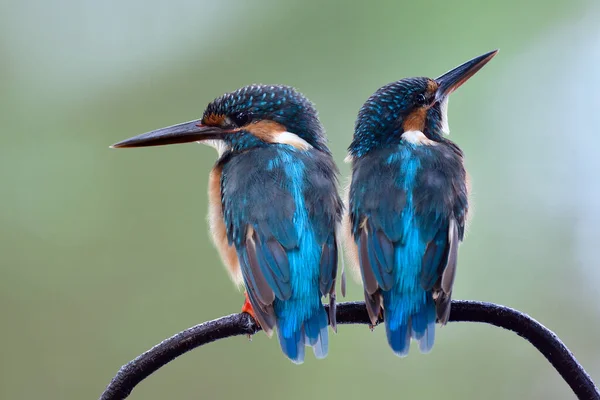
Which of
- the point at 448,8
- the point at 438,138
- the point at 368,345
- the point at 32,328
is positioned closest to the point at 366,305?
the point at 438,138

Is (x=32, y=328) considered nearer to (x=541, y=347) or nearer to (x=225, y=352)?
(x=225, y=352)

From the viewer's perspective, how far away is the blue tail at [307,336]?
127 cm

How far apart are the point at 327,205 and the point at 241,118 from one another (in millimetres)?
317

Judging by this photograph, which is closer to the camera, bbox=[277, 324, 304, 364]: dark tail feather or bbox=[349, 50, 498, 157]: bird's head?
bbox=[277, 324, 304, 364]: dark tail feather

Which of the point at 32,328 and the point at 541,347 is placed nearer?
the point at 541,347

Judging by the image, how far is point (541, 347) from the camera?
115 cm

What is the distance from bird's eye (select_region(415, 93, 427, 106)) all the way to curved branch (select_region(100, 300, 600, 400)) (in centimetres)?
57

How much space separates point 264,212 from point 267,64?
1547 millimetres

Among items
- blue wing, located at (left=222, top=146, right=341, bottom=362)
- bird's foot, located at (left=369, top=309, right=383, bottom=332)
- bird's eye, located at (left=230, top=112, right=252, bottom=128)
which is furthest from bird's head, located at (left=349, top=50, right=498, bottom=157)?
bird's foot, located at (left=369, top=309, right=383, bottom=332)

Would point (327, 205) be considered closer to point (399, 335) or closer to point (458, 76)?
point (399, 335)

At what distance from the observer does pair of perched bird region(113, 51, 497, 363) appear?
1312mm

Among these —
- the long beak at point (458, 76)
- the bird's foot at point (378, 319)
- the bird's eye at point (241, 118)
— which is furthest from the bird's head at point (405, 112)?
the bird's foot at point (378, 319)

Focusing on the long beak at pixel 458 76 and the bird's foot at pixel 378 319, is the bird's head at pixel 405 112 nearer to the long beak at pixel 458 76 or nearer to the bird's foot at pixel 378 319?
the long beak at pixel 458 76

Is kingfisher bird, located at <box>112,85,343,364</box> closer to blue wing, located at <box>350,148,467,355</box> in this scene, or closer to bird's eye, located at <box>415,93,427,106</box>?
blue wing, located at <box>350,148,467,355</box>
